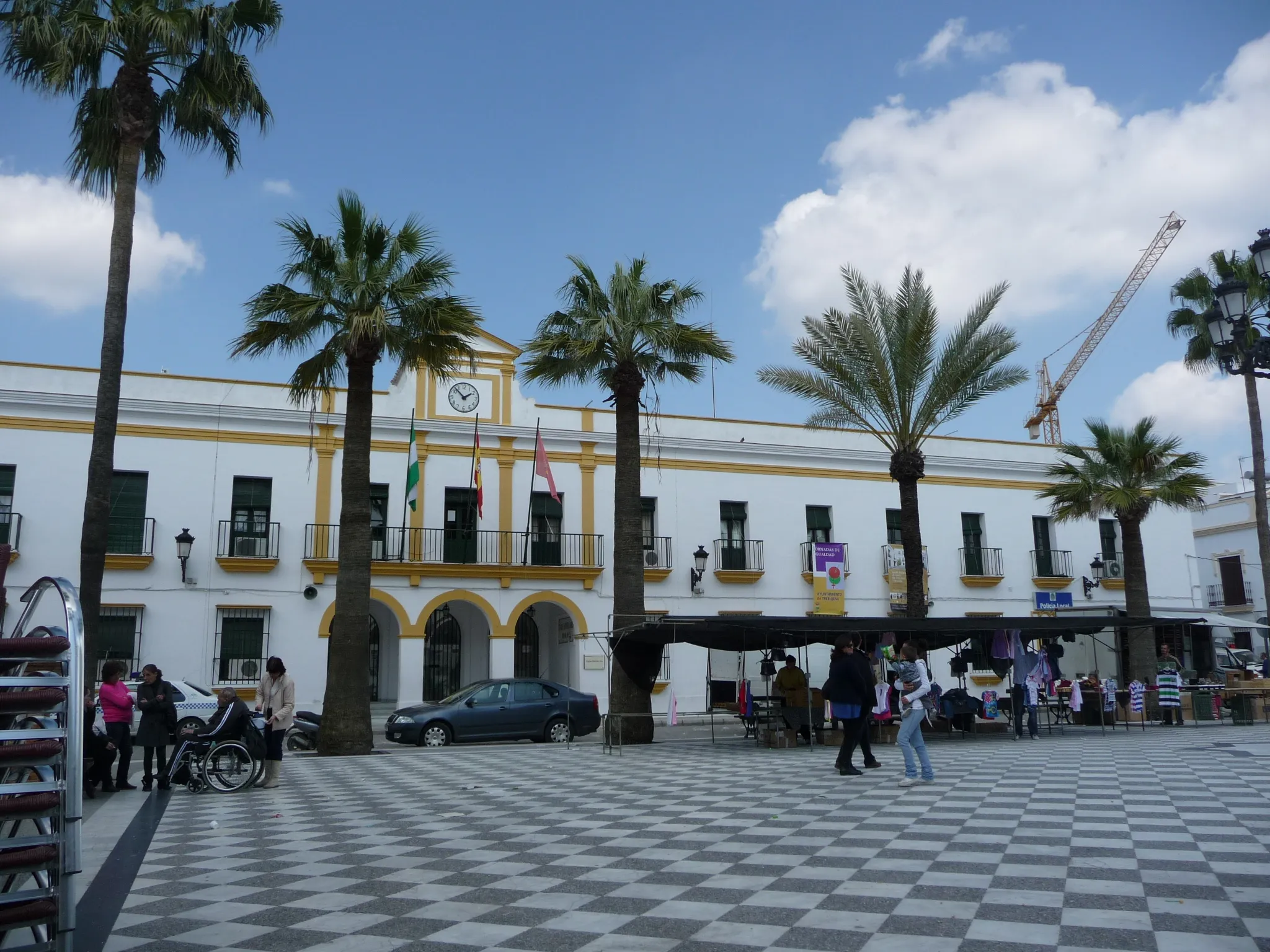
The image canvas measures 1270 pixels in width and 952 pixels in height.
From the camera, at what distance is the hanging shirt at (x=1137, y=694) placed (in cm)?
2164

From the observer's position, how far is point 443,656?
92.3ft

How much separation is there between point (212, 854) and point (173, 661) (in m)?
16.8

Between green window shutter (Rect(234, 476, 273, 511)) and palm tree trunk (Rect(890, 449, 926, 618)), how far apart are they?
15255mm

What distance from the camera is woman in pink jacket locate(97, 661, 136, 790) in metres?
12.6

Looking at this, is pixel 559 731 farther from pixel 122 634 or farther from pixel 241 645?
pixel 122 634

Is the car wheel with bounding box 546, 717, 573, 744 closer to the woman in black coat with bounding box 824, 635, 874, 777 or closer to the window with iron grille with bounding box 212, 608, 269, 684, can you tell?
the window with iron grille with bounding box 212, 608, 269, 684

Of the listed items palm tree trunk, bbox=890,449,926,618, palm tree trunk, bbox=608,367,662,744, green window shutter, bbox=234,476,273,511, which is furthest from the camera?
green window shutter, bbox=234,476,273,511

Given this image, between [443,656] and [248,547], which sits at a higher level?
[248,547]

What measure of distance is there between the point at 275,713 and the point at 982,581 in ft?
79.2

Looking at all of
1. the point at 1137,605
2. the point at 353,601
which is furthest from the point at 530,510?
the point at 1137,605

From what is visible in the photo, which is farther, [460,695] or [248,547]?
[248,547]

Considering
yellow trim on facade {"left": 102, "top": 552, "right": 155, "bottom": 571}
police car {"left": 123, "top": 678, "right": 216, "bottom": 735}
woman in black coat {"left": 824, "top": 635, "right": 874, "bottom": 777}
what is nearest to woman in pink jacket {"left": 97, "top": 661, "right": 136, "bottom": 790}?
police car {"left": 123, "top": 678, "right": 216, "bottom": 735}

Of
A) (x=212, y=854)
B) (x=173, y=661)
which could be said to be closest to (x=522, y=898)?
(x=212, y=854)

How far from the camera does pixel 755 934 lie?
536 centimetres
